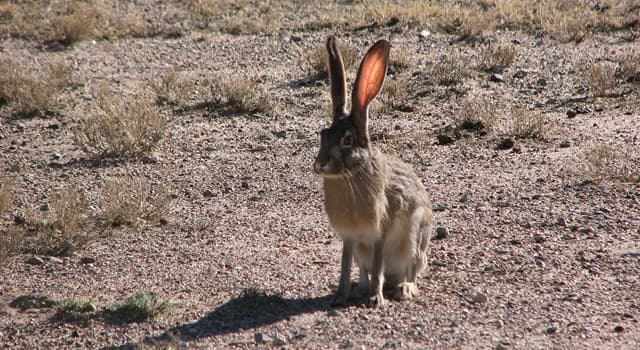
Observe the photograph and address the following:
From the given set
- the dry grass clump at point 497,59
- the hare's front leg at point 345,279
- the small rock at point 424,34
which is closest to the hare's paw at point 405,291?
the hare's front leg at point 345,279

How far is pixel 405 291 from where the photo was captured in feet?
18.6

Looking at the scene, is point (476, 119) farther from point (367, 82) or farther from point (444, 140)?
point (367, 82)

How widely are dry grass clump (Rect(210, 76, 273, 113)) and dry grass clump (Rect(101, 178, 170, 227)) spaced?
2942 mm

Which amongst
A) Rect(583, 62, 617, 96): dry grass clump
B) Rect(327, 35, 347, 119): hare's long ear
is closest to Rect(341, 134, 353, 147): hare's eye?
Rect(327, 35, 347, 119): hare's long ear

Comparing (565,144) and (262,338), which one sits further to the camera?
(565,144)

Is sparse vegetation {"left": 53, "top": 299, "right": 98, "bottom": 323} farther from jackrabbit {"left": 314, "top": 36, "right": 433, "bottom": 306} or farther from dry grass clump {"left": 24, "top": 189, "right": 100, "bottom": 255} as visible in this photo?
jackrabbit {"left": 314, "top": 36, "right": 433, "bottom": 306}

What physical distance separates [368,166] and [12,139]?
5613mm

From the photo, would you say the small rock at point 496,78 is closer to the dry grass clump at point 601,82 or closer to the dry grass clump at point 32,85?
the dry grass clump at point 601,82

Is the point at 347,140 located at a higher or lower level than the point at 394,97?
higher

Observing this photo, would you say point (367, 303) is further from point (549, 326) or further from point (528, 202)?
point (528, 202)

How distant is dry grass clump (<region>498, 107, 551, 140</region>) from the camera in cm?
926

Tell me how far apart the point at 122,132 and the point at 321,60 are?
3596mm

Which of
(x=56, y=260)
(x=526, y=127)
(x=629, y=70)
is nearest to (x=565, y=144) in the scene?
(x=526, y=127)

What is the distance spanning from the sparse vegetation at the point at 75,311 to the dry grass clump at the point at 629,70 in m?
8.06
